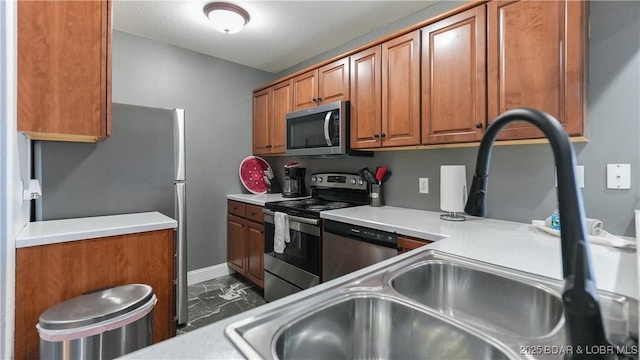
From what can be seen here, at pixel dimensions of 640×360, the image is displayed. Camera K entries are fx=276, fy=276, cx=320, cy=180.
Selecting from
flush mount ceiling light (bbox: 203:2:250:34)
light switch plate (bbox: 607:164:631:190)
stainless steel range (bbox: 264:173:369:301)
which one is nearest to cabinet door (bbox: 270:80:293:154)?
stainless steel range (bbox: 264:173:369:301)

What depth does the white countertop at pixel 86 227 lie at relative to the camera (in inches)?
53.8

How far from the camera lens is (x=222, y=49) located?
9.75ft

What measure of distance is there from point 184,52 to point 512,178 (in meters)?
3.23

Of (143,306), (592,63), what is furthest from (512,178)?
(143,306)

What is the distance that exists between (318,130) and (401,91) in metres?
0.80

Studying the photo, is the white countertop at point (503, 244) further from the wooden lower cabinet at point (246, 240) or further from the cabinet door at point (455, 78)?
the wooden lower cabinet at point (246, 240)

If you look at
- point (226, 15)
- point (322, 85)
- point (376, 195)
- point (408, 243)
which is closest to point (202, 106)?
point (226, 15)

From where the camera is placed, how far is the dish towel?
2.29m

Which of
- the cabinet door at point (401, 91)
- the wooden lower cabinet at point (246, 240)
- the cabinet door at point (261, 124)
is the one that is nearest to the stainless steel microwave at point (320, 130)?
the cabinet door at point (401, 91)

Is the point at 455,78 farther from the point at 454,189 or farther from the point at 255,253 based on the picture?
the point at 255,253

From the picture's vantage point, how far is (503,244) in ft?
4.12

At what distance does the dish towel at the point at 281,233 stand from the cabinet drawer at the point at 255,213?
383 mm

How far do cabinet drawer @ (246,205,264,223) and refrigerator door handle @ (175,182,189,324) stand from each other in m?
0.66

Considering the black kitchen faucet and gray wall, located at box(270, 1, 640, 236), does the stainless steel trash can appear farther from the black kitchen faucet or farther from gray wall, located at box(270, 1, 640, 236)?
gray wall, located at box(270, 1, 640, 236)
